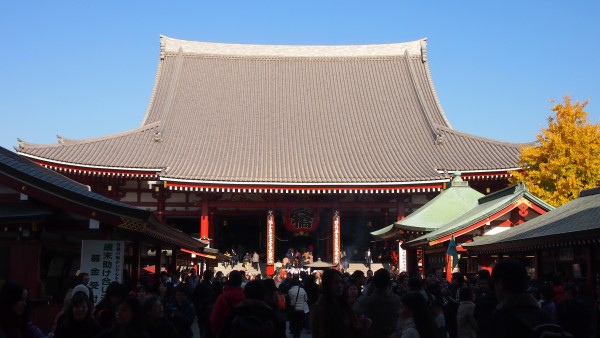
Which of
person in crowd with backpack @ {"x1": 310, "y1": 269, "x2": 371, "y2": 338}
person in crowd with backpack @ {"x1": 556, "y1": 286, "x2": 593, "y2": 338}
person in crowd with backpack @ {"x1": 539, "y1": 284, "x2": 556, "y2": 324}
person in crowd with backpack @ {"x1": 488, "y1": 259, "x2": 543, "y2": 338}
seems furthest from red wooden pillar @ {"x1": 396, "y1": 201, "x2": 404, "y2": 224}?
person in crowd with backpack @ {"x1": 488, "y1": 259, "x2": 543, "y2": 338}

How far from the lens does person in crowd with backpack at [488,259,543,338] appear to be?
16.0 ft

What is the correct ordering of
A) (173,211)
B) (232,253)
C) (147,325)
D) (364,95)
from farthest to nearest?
(364,95) < (232,253) < (173,211) < (147,325)

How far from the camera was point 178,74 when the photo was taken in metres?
44.2

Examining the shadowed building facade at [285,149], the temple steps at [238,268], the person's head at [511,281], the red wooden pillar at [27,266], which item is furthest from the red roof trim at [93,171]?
the person's head at [511,281]

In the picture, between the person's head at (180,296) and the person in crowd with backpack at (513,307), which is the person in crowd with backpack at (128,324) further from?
the person's head at (180,296)

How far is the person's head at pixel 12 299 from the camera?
6.48 m

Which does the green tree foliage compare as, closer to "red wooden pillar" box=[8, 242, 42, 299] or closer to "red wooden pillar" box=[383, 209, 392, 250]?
"red wooden pillar" box=[383, 209, 392, 250]

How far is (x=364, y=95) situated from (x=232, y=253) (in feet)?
40.0

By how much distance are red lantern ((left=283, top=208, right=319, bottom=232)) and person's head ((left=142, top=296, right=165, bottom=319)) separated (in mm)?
29275

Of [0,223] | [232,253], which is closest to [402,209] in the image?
[232,253]

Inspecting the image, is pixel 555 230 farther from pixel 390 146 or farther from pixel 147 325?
pixel 390 146

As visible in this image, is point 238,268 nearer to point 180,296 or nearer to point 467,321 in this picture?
point 180,296

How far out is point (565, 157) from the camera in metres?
29.3

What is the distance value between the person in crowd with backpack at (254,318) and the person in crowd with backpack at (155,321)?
543 millimetres
